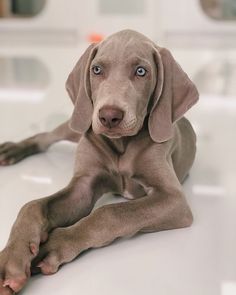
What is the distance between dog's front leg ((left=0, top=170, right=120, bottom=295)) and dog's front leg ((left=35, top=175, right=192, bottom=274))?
49mm

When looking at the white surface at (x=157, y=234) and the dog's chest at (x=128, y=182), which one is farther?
the dog's chest at (x=128, y=182)

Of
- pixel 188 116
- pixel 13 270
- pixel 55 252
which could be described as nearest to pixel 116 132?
pixel 55 252

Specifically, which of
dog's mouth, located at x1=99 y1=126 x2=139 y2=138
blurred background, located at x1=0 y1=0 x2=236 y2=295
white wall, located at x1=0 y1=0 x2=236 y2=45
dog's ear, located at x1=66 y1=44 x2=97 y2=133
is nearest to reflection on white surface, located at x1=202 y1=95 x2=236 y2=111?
blurred background, located at x1=0 y1=0 x2=236 y2=295

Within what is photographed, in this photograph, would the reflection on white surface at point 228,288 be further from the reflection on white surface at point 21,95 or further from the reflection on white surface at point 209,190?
the reflection on white surface at point 21,95

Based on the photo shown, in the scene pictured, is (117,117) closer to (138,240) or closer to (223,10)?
(138,240)

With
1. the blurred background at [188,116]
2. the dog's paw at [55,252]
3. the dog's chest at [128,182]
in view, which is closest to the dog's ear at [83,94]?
the dog's chest at [128,182]

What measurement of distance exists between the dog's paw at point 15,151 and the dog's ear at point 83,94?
20.6 inches

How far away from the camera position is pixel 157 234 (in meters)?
1.68

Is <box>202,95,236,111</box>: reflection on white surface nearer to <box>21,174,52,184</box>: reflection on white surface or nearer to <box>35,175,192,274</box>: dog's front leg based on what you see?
<box>21,174,52,184</box>: reflection on white surface

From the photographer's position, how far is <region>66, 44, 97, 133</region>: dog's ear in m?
1.79

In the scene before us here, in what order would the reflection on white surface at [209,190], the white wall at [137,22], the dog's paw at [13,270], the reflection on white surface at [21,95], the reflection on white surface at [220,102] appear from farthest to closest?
the white wall at [137,22] < the reflection on white surface at [21,95] < the reflection on white surface at [220,102] < the reflection on white surface at [209,190] < the dog's paw at [13,270]

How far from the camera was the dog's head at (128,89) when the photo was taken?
5.25 feet

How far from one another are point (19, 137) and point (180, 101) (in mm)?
1011

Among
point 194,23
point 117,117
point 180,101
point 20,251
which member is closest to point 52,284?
point 20,251
